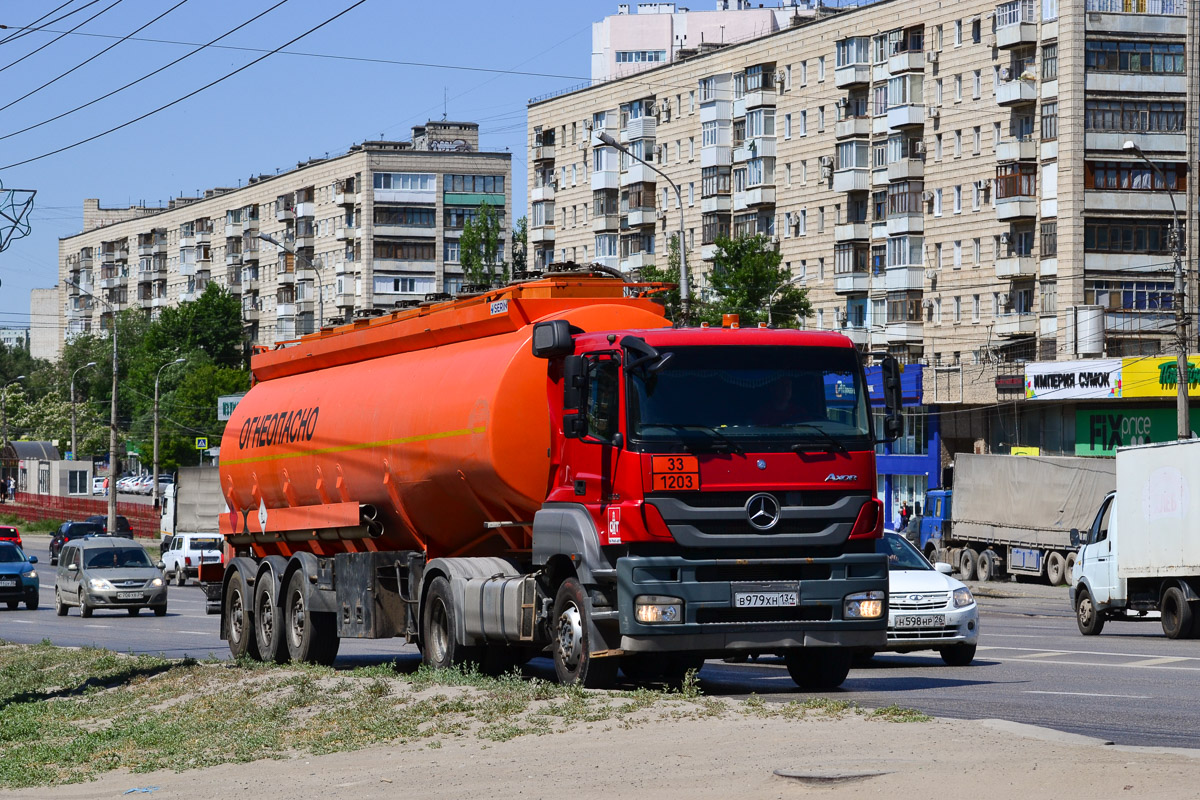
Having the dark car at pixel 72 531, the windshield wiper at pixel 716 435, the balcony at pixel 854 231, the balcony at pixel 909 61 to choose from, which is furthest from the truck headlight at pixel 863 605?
the dark car at pixel 72 531

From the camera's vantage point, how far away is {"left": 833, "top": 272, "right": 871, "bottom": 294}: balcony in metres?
75.2

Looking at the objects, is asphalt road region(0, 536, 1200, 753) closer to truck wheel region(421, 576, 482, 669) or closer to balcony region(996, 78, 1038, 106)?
truck wheel region(421, 576, 482, 669)

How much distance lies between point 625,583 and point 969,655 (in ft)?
21.9

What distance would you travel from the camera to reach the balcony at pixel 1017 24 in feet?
213

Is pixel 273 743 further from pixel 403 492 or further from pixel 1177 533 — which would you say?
pixel 1177 533

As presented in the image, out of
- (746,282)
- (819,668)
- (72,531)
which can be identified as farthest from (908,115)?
(819,668)

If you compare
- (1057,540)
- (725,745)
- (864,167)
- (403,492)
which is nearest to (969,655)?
(403,492)

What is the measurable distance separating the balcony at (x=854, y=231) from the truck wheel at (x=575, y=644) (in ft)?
202

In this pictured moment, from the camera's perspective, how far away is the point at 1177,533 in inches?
1006

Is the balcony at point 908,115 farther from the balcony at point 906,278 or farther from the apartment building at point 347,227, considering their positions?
the apartment building at point 347,227

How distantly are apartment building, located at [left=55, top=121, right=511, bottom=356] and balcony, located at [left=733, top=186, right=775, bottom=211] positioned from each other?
3542 centimetres

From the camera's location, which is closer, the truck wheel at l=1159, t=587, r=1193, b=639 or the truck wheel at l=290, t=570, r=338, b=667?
the truck wheel at l=290, t=570, r=338, b=667

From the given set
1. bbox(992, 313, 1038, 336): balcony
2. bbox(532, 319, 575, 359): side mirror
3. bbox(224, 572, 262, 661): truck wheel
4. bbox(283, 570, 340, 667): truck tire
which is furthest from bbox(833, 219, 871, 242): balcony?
bbox(532, 319, 575, 359): side mirror

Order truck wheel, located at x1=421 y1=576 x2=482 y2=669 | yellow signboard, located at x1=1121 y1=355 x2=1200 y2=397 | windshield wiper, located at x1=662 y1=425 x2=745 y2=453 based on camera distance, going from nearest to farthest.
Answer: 1. windshield wiper, located at x1=662 y1=425 x2=745 y2=453
2. truck wheel, located at x1=421 y1=576 x2=482 y2=669
3. yellow signboard, located at x1=1121 y1=355 x2=1200 y2=397
